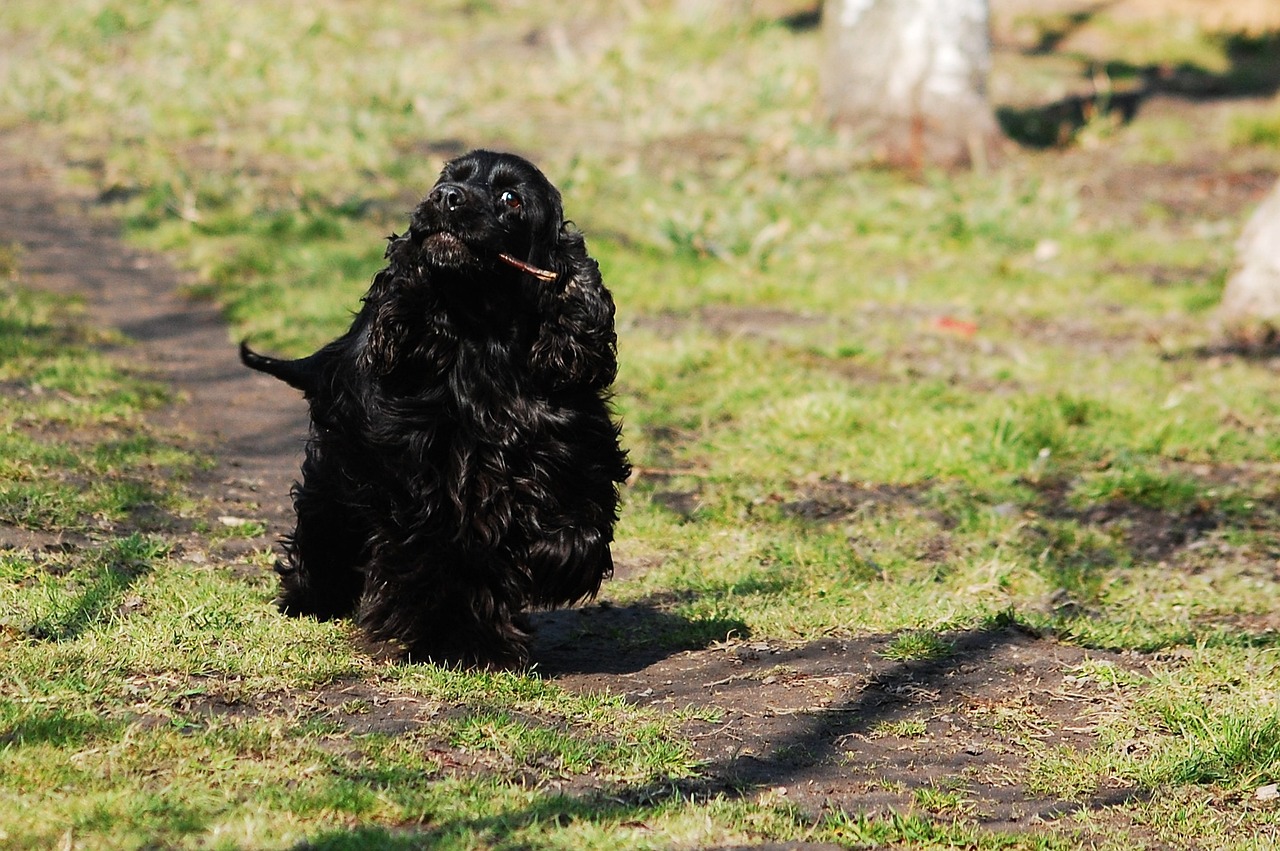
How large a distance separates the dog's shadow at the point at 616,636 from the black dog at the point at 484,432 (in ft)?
1.52

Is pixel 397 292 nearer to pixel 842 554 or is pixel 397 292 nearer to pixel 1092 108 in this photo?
pixel 842 554

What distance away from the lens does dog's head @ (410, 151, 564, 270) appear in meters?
4.80

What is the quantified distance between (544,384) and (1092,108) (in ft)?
41.5

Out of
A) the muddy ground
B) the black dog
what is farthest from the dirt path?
the black dog

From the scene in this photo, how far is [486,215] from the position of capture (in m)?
4.85

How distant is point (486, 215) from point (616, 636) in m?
1.79

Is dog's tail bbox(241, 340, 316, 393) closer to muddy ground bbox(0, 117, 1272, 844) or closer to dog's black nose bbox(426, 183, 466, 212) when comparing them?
muddy ground bbox(0, 117, 1272, 844)

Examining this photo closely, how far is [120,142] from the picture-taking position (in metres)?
14.1

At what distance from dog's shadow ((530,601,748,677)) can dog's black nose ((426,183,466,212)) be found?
5.09ft

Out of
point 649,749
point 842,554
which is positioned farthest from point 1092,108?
point 649,749

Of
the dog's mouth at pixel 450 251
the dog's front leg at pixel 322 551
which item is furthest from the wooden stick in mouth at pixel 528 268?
the dog's front leg at pixel 322 551

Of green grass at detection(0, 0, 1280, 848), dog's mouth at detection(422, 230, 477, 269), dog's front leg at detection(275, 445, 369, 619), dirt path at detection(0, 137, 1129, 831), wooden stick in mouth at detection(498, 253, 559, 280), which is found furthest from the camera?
dog's front leg at detection(275, 445, 369, 619)

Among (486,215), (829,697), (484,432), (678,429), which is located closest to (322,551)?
(484,432)

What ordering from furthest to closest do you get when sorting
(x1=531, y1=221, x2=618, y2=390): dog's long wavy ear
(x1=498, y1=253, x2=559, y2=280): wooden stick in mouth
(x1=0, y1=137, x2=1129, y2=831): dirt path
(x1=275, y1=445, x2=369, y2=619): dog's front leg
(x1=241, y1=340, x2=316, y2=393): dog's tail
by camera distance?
(x1=241, y1=340, x2=316, y2=393): dog's tail, (x1=275, y1=445, x2=369, y2=619): dog's front leg, (x1=531, y1=221, x2=618, y2=390): dog's long wavy ear, (x1=498, y1=253, x2=559, y2=280): wooden stick in mouth, (x1=0, y1=137, x2=1129, y2=831): dirt path
